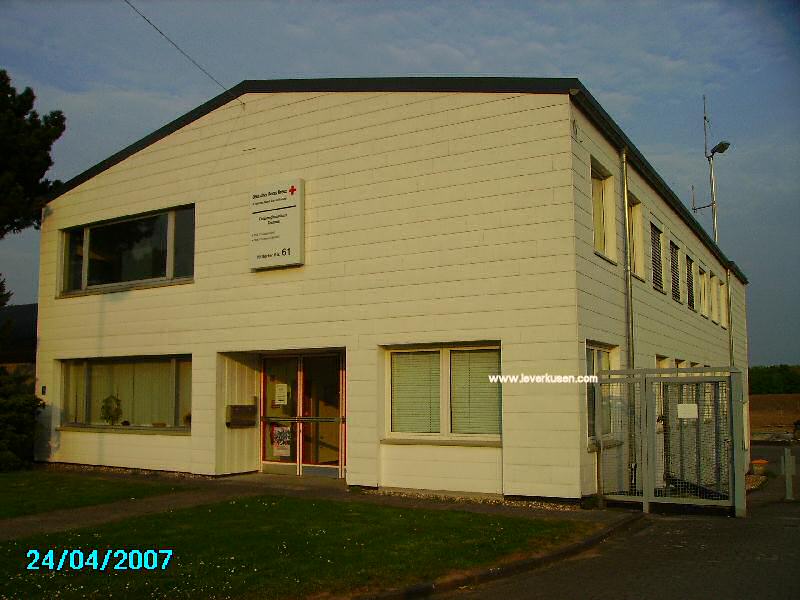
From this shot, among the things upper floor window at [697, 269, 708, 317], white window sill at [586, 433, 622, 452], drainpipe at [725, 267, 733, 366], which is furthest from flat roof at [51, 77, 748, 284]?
drainpipe at [725, 267, 733, 366]

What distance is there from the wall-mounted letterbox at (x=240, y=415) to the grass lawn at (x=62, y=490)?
62.5 inches

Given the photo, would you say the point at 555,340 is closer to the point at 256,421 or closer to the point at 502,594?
the point at 502,594

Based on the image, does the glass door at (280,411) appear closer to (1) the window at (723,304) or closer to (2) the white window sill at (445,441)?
(2) the white window sill at (445,441)

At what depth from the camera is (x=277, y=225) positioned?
1539cm

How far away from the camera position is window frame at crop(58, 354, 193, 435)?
55.9 ft

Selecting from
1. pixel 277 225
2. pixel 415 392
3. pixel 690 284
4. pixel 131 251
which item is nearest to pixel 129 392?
pixel 131 251

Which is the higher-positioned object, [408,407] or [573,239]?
[573,239]

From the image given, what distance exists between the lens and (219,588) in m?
7.27

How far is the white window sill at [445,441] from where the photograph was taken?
42.6 feet

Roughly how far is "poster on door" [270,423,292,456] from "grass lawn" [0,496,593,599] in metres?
4.11

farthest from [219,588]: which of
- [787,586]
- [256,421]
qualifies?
[256,421]

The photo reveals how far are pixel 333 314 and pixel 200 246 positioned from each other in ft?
12.3

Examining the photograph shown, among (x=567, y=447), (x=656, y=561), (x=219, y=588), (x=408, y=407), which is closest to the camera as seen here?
(x=219, y=588)

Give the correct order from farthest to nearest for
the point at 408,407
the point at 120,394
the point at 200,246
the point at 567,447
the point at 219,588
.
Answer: the point at 120,394
the point at 200,246
the point at 408,407
the point at 567,447
the point at 219,588
